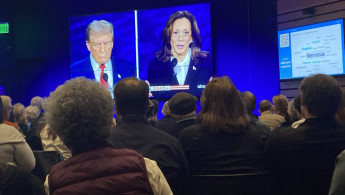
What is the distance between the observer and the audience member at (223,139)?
2295 mm

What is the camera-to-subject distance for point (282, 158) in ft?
7.47

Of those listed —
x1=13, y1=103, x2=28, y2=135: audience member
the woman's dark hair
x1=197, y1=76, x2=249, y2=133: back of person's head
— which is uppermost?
the woman's dark hair

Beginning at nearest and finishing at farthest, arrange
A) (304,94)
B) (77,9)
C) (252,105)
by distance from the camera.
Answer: (304,94), (252,105), (77,9)

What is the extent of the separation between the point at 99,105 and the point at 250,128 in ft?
3.94

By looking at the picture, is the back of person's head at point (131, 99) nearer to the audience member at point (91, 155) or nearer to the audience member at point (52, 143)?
the audience member at point (91, 155)

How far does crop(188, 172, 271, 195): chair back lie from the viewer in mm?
2176

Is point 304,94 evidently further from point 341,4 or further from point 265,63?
point 265,63

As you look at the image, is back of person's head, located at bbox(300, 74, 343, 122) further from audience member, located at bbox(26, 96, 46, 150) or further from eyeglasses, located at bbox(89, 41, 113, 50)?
eyeglasses, located at bbox(89, 41, 113, 50)

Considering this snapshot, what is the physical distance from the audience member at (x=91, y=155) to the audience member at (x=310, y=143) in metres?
0.97

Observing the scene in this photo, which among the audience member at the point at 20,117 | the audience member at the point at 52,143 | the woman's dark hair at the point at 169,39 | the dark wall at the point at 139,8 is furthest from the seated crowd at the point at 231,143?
the woman's dark hair at the point at 169,39

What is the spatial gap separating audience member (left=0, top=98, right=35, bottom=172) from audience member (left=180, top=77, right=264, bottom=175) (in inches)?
41.3

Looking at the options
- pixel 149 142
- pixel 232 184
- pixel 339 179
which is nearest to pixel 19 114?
pixel 149 142

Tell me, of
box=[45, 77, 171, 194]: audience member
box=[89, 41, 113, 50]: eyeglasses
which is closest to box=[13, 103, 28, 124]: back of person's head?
box=[45, 77, 171, 194]: audience member

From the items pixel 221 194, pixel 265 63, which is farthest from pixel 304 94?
pixel 265 63
